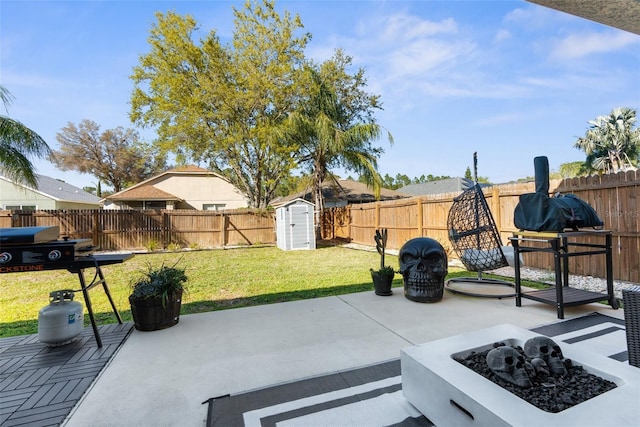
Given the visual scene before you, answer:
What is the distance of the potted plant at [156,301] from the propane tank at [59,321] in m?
0.50

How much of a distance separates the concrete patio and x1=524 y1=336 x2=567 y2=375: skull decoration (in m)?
1.20

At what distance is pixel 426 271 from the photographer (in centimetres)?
405

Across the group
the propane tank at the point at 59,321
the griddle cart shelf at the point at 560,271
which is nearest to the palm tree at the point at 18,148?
the propane tank at the point at 59,321

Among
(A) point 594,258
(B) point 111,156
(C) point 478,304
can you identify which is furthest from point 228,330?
(B) point 111,156

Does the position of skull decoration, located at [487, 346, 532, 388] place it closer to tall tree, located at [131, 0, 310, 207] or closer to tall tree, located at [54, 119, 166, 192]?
tall tree, located at [131, 0, 310, 207]

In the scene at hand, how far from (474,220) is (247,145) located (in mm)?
12991

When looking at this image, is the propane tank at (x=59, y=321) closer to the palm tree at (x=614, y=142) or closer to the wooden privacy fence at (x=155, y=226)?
the wooden privacy fence at (x=155, y=226)

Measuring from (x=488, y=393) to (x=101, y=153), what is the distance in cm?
3452

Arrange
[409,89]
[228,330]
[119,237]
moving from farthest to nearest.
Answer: [119,237]
[409,89]
[228,330]

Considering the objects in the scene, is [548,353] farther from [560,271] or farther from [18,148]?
[18,148]

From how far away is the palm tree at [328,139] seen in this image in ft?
44.7

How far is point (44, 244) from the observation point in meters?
2.73

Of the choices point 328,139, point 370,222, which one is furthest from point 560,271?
point 328,139

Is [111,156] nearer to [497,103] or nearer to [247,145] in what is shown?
[247,145]
